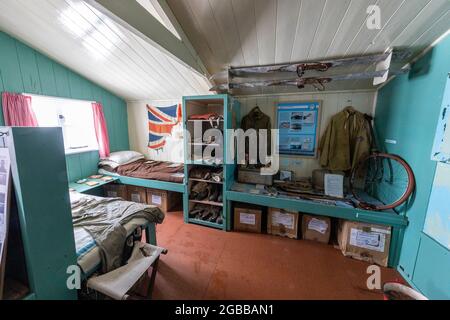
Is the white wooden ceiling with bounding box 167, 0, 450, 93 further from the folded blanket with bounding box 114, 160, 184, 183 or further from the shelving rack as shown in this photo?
the folded blanket with bounding box 114, 160, 184, 183

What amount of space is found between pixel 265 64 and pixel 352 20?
0.79m

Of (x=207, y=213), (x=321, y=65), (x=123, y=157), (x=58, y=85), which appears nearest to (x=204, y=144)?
(x=207, y=213)

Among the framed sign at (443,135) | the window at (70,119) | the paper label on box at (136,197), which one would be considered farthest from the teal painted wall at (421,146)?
the window at (70,119)

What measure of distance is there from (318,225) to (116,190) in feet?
10.8

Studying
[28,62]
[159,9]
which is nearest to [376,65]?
[159,9]

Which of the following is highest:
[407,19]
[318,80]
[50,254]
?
[407,19]

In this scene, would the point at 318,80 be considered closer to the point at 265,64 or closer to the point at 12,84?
the point at 265,64

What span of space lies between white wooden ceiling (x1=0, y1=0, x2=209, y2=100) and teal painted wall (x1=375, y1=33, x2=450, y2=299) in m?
2.09

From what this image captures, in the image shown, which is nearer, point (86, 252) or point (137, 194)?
point (86, 252)

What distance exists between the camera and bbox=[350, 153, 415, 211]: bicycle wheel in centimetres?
170

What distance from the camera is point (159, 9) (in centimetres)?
134

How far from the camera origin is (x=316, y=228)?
219 centimetres

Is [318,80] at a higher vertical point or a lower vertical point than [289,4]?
lower

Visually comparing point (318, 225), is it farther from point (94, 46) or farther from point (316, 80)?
point (94, 46)
